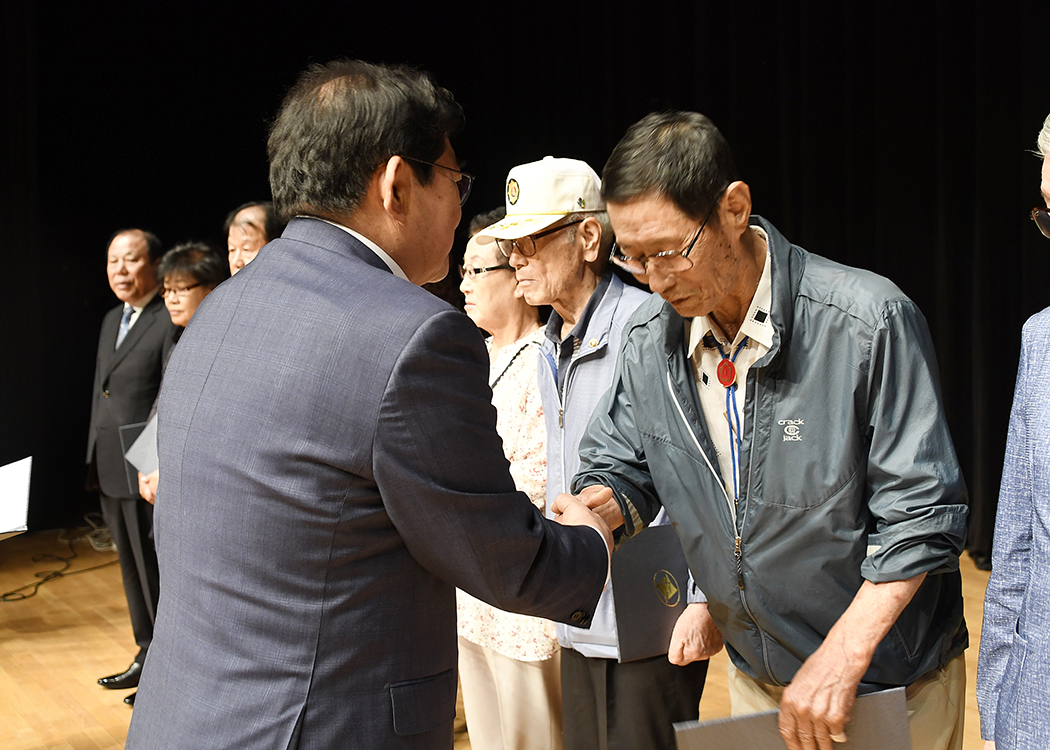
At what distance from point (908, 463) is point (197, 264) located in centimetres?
292

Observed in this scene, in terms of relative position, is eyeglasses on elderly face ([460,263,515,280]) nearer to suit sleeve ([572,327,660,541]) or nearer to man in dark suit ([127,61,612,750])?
suit sleeve ([572,327,660,541])

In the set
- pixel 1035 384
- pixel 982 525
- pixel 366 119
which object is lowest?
pixel 982 525

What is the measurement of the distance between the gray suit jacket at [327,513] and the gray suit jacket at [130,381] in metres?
2.85

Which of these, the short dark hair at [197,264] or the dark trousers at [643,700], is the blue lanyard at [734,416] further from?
the short dark hair at [197,264]

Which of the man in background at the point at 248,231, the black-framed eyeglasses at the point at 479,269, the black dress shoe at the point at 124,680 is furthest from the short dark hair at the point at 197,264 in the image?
the black dress shoe at the point at 124,680

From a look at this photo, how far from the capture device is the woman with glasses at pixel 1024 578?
3.57 feet

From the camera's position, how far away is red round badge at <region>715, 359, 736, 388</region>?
148cm

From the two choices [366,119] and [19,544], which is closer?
[366,119]

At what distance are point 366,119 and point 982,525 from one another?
4.77 meters

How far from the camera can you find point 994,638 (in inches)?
47.2

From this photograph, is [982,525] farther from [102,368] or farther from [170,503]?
[170,503]

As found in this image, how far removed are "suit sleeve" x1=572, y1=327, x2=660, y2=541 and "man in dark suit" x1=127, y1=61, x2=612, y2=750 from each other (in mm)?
397

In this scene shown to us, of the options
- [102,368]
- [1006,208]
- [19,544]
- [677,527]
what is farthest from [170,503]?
[19,544]

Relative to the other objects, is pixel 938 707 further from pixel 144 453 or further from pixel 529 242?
pixel 144 453
